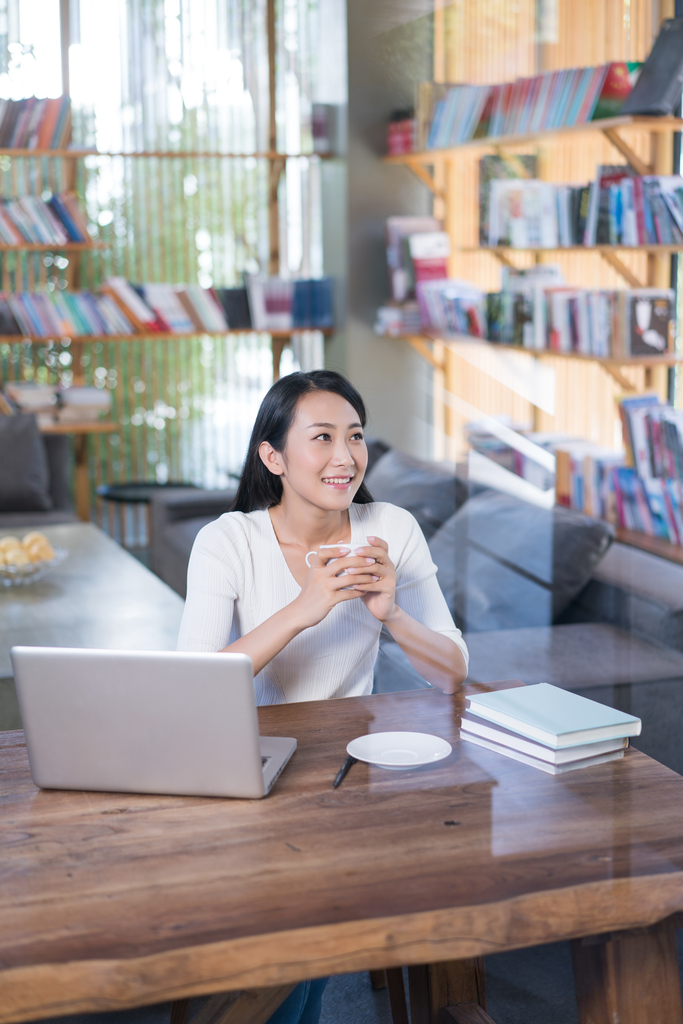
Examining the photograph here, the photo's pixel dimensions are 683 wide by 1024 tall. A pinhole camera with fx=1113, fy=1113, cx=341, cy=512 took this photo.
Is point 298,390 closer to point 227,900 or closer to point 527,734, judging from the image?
point 527,734

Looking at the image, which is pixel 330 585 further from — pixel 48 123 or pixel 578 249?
pixel 48 123

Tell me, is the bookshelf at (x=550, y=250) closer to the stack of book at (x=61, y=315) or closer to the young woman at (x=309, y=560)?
the young woman at (x=309, y=560)

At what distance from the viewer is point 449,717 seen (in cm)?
136

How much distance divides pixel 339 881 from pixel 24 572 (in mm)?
1813

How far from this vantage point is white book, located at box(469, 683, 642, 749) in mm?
1192

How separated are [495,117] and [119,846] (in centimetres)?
248

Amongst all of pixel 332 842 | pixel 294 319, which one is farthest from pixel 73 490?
pixel 332 842

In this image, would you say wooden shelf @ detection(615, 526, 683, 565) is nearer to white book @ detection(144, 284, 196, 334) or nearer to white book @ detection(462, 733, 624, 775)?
white book @ detection(462, 733, 624, 775)

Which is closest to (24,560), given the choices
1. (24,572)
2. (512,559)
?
(24,572)

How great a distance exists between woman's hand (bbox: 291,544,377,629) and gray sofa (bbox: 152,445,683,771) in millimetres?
605

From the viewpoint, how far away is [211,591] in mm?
1494

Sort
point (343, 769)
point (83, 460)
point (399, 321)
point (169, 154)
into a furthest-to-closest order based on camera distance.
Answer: point (83, 460), point (169, 154), point (399, 321), point (343, 769)

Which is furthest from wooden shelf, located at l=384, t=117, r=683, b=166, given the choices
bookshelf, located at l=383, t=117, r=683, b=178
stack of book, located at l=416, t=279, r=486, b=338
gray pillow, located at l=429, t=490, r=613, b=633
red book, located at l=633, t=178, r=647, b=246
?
gray pillow, located at l=429, t=490, r=613, b=633

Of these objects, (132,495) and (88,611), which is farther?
(132,495)
